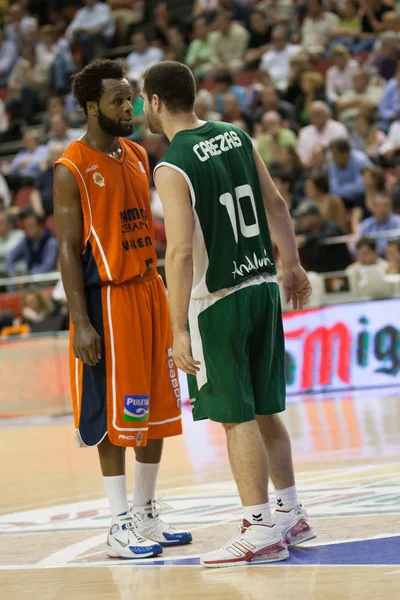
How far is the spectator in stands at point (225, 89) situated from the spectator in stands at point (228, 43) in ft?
2.40

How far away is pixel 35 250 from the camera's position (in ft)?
50.0

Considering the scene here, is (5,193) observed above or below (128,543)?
above

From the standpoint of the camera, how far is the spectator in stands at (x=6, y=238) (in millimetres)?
15570

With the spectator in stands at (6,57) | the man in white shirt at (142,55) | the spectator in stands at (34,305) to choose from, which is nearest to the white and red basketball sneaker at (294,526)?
the spectator in stands at (34,305)

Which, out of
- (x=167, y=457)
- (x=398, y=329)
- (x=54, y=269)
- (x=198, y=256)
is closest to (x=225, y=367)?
(x=198, y=256)

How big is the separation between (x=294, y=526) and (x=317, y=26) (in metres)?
12.2

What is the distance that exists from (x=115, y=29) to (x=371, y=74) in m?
6.42

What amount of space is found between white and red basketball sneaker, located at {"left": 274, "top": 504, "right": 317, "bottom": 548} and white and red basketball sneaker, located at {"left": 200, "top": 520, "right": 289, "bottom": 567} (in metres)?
0.23

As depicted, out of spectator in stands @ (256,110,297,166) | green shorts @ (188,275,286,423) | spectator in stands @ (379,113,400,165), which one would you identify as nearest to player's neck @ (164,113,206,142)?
green shorts @ (188,275,286,423)

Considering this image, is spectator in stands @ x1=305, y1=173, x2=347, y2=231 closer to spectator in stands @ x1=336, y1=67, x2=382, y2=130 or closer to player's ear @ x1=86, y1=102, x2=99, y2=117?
spectator in stands @ x1=336, y1=67, x2=382, y2=130

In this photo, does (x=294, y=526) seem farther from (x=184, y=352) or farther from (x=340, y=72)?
(x=340, y=72)

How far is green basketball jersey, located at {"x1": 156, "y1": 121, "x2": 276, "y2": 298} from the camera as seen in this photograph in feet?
14.4

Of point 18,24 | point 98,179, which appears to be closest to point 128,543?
point 98,179

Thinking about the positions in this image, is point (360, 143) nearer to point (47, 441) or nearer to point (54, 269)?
point (54, 269)
